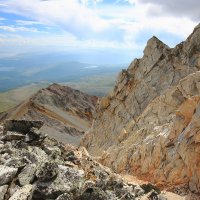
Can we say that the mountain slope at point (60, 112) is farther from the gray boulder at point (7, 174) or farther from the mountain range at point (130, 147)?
the gray boulder at point (7, 174)

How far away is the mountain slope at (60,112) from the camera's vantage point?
105 metres

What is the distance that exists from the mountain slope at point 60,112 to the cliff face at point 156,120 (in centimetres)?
2745

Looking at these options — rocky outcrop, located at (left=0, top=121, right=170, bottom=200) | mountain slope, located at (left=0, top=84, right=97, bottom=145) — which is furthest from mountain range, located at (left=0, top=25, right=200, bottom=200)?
mountain slope, located at (left=0, top=84, right=97, bottom=145)

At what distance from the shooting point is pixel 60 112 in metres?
123

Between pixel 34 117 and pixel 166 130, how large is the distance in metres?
69.7

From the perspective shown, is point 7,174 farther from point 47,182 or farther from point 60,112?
point 60,112

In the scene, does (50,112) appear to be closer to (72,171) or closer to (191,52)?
(191,52)

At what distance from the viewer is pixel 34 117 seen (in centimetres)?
10588

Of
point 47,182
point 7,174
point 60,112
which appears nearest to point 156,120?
point 7,174

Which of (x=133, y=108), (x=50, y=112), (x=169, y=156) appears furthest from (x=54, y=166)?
(x=50, y=112)

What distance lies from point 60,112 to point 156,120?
246ft

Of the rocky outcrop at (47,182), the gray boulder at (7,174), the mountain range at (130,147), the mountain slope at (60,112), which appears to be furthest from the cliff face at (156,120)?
the mountain slope at (60,112)

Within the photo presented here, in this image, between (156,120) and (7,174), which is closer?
(7,174)

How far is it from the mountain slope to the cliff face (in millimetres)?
27454
